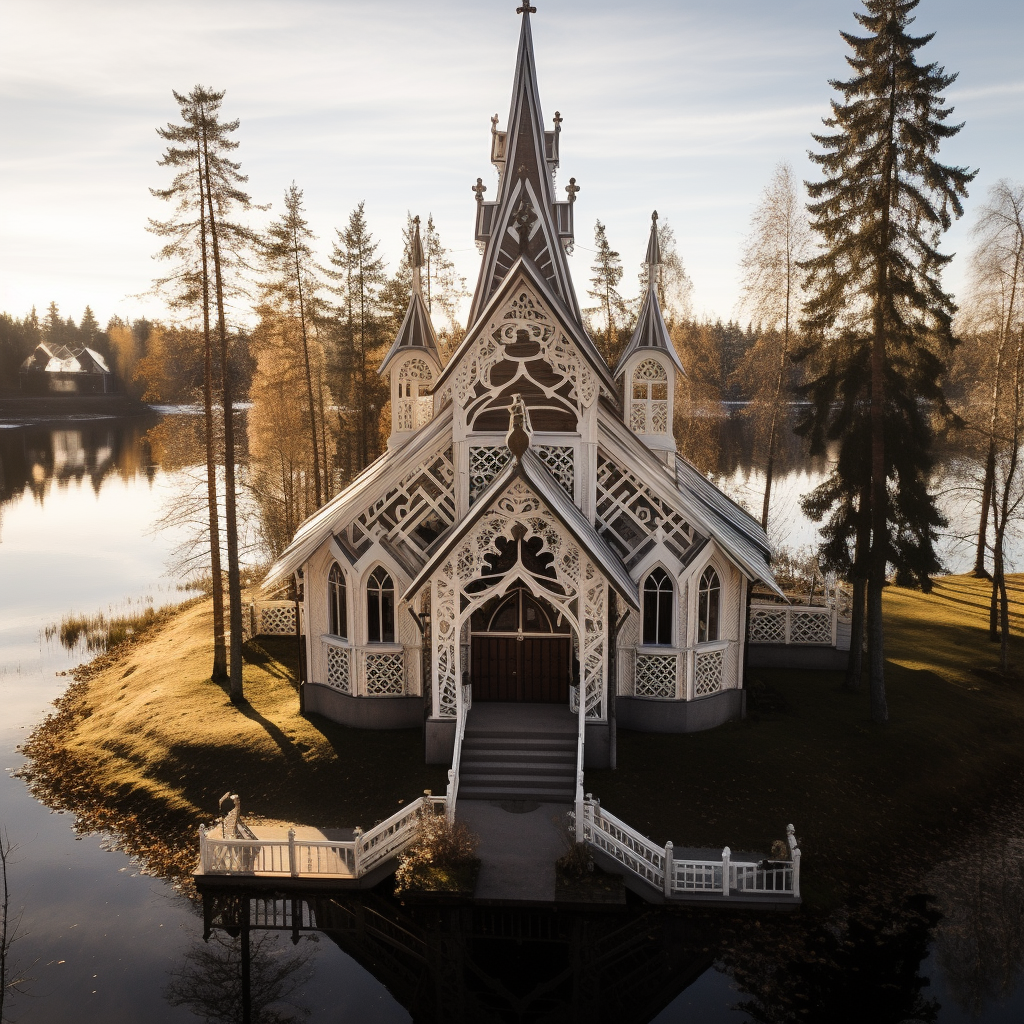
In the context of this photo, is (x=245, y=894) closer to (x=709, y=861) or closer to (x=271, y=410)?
(x=709, y=861)

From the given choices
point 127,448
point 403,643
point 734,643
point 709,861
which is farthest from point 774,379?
point 127,448

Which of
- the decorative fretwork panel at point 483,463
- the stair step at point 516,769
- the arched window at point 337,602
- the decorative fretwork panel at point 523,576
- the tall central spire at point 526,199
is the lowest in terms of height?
the stair step at point 516,769

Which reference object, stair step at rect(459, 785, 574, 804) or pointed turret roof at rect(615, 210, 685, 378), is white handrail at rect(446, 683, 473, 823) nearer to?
stair step at rect(459, 785, 574, 804)

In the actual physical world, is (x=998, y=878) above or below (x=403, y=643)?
below

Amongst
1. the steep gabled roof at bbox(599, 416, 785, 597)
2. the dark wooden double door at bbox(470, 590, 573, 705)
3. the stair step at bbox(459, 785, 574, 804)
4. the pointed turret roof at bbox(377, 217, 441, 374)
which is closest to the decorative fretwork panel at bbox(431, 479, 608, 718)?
the stair step at bbox(459, 785, 574, 804)

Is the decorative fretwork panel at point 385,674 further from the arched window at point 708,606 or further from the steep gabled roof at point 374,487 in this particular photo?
the arched window at point 708,606

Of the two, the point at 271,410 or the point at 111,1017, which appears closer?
the point at 111,1017

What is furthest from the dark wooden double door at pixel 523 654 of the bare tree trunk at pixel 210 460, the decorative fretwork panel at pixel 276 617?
the decorative fretwork panel at pixel 276 617

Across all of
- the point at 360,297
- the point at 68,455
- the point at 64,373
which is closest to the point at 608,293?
the point at 360,297
